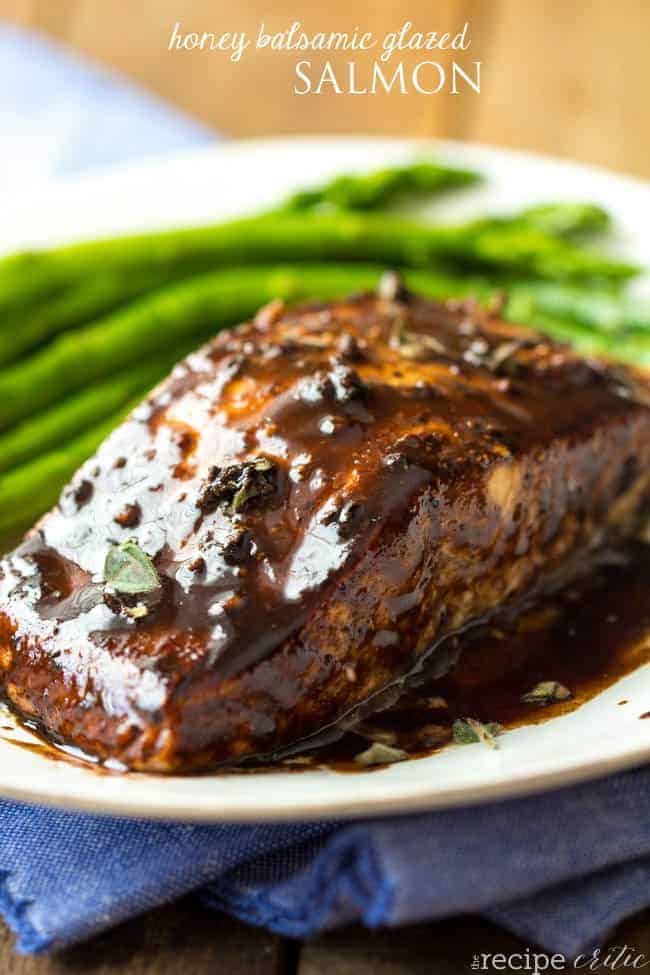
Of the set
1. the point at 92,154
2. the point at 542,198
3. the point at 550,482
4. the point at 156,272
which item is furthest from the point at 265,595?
the point at 92,154

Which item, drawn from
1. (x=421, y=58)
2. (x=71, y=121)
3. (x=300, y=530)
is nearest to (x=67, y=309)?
(x=300, y=530)

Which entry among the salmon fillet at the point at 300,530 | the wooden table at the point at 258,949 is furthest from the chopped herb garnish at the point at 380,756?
the wooden table at the point at 258,949

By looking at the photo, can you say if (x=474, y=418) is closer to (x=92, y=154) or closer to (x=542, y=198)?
(x=542, y=198)

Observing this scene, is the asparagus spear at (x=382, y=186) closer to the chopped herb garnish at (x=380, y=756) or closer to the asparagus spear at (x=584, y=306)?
the asparagus spear at (x=584, y=306)

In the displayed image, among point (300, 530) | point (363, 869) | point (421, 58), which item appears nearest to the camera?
point (363, 869)

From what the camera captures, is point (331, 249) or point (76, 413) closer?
point (76, 413)

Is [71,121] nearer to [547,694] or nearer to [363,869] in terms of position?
[547,694]
